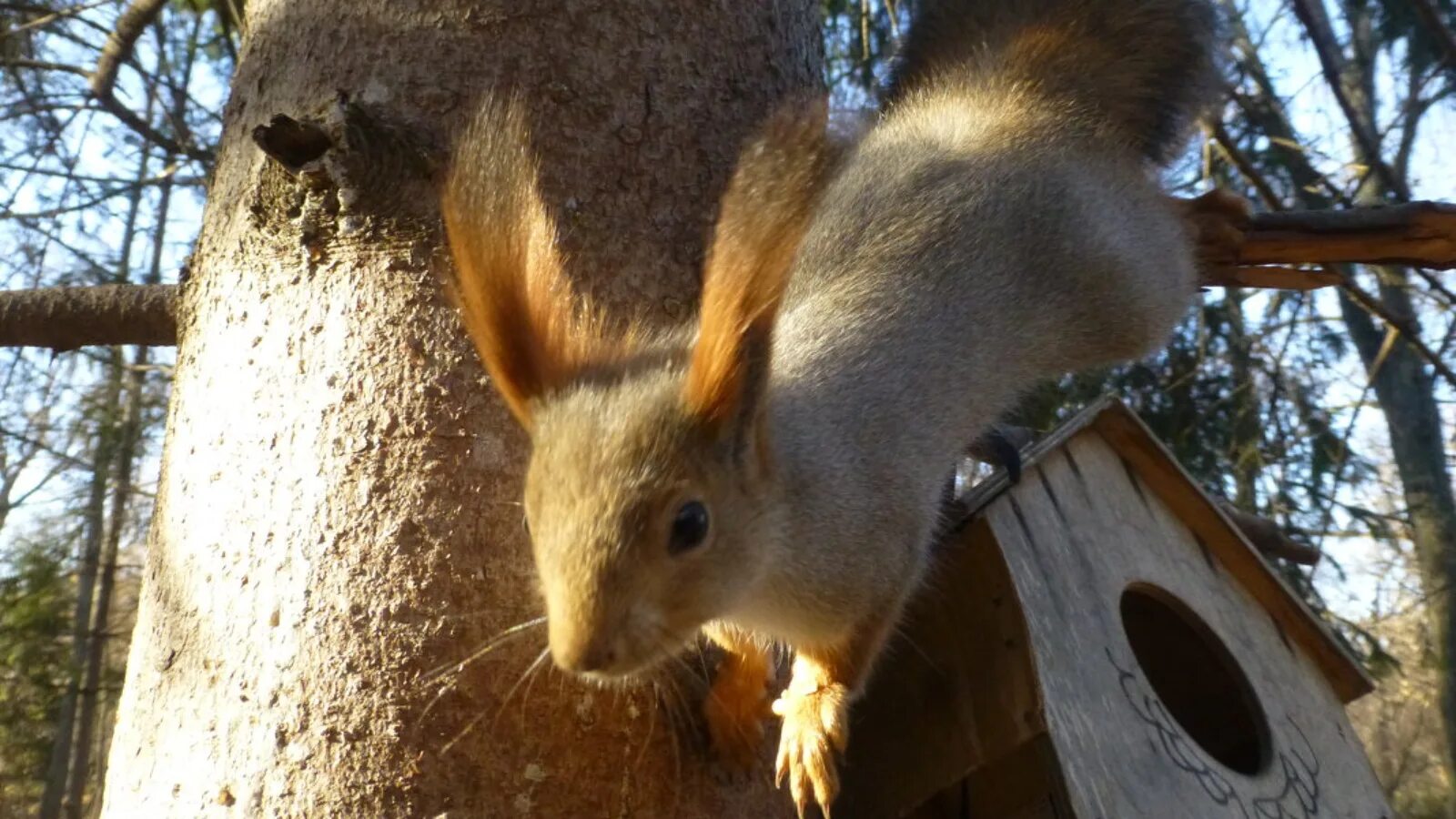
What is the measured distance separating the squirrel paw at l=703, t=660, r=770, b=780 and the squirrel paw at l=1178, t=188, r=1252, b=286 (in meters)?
1.12

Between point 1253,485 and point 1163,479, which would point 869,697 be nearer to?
point 1163,479

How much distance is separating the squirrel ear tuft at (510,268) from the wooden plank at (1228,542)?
0.95 metres

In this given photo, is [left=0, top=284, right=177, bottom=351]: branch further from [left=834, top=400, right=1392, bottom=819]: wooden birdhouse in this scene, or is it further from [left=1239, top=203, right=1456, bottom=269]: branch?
[left=1239, top=203, right=1456, bottom=269]: branch

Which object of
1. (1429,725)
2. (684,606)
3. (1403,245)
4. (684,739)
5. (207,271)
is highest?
(207,271)

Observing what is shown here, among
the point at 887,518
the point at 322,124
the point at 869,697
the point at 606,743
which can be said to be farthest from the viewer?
the point at 869,697

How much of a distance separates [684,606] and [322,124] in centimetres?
64

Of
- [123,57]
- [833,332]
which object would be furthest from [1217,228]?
[123,57]

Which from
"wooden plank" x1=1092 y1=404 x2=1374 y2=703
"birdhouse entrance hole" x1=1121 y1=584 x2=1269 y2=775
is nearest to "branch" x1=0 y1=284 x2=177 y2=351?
"wooden plank" x1=1092 y1=404 x2=1374 y2=703

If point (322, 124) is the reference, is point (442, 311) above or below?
below

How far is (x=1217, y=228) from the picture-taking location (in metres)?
2.11

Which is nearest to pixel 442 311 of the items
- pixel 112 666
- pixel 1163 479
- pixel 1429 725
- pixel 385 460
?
pixel 385 460

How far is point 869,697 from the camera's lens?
177 centimetres

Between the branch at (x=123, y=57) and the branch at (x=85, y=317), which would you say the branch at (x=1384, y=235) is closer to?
the branch at (x=85, y=317)

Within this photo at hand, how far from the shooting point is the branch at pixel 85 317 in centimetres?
172
